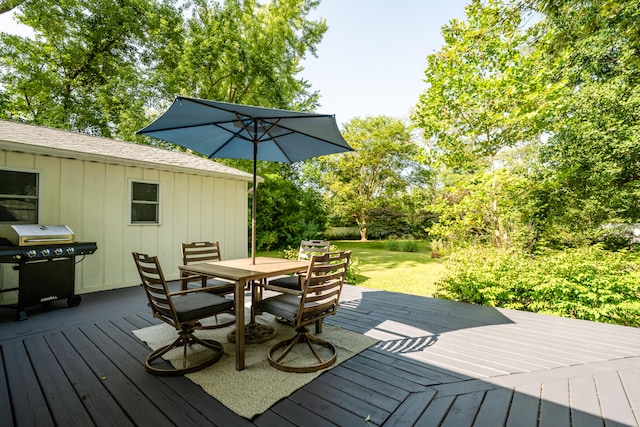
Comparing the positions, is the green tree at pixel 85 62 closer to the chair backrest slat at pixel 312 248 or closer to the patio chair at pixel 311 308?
the chair backrest slat at pixel 312 248

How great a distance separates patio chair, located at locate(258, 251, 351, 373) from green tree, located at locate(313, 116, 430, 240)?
13.9 metres

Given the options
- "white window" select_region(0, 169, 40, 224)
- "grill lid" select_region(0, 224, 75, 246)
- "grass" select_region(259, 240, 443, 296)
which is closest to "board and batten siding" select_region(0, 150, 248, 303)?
"white window" select_region(0, 169, 40, 224)

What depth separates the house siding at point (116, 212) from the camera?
4.49m

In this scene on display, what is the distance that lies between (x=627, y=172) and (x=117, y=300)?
419 inches

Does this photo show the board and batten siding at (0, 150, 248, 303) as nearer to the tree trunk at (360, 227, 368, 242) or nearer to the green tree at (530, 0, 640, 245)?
the green tree at (530, 0, 640, 245)

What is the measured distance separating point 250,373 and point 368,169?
16034mm

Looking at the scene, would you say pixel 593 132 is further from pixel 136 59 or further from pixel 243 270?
pixel 136 59

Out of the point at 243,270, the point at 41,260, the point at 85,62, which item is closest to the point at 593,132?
the point at 243,270

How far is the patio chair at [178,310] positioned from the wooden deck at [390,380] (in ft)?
0.44

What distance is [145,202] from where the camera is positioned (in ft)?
18.3

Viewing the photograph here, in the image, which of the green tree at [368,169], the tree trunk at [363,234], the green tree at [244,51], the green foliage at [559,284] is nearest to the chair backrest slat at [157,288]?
the green foliage at [559,284]

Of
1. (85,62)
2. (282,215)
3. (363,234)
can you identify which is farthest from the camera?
(363,234)

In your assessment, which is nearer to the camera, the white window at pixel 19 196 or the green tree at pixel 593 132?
the white window at pixel 19 196

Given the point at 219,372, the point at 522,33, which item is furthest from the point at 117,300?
the point at 522,33
